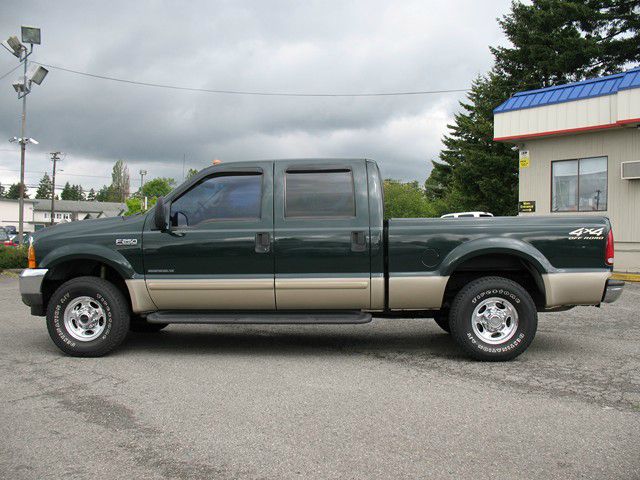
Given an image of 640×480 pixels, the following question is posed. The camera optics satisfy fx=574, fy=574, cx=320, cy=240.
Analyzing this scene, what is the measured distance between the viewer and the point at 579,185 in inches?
622

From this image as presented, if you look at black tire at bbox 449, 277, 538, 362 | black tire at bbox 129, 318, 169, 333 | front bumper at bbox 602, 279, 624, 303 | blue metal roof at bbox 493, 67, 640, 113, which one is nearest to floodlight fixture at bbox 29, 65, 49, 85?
blue metal roof at bbox 493, 67, 640, 113

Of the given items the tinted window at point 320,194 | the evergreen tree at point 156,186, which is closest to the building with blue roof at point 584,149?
the tinted window at point 320,194

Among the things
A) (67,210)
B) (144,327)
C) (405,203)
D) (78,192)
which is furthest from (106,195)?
(144,327)

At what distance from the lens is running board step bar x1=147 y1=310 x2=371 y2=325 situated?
223 inches

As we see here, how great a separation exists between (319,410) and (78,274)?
3.55 meters

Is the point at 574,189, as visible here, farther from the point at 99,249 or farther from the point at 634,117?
the point at 99,249

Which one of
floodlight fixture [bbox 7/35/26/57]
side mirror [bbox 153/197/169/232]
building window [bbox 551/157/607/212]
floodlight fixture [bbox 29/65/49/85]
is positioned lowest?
side mirror [bbox 153/197/169/232]

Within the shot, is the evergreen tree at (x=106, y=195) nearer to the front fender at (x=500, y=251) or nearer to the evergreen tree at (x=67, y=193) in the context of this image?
the evergreen tree at (x=67, y=193)

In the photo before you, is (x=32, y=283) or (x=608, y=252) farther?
(x=32, y=283)

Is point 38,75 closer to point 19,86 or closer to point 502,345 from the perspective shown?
point 19,86

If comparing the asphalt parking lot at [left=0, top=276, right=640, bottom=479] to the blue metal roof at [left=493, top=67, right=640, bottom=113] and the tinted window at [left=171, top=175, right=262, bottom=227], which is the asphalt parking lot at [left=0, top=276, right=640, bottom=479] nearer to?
the tinted window at [left=171, top=175, right=262, bottom=227]

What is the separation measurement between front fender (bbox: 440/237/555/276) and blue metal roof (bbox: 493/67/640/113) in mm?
10633

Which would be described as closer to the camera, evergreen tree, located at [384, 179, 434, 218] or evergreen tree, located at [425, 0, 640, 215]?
evergreen tree, located at [425, 0, 640, 215]

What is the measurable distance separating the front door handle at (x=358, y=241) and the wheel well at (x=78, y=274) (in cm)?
252
